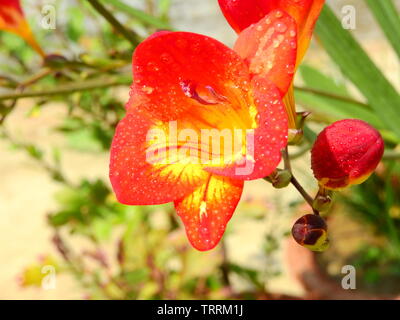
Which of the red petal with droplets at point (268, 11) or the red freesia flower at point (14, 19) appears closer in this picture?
the red petal with droplets at point (268, 11)

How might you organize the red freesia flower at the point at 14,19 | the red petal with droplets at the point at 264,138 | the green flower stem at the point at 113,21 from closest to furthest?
the red petal with droplets at the point at 264,138 < the green flower stem at the point at 113,21 < the red freesia flower at the point at 14,19

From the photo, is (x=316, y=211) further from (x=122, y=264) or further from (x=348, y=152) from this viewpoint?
(x=122, y=264)

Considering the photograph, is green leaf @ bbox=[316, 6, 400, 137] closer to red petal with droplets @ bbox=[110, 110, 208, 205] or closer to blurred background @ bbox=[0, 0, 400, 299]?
blurred background @ bbox=[0, 0, 400, 299]

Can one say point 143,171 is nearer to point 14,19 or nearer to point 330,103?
point 14,19

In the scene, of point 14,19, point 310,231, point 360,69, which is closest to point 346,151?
point 310,231

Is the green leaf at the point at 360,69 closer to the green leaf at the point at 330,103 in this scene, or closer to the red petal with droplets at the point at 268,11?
the green leaf at the point at 330,103

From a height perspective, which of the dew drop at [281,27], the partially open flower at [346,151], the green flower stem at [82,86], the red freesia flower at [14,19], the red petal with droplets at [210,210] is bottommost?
the red petal with droplets at [210,210]

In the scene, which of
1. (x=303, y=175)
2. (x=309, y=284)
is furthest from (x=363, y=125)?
(x=309, y=284)

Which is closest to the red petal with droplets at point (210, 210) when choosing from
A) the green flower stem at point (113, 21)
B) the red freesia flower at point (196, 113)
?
the red freesia flower at point (196, 113)
